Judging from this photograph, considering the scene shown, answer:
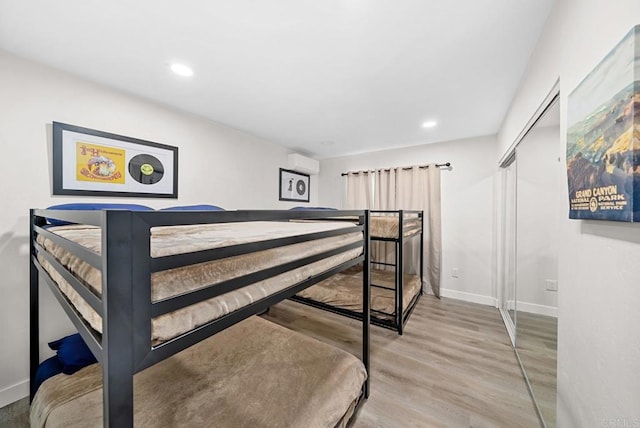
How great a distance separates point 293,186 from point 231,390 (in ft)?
10.3

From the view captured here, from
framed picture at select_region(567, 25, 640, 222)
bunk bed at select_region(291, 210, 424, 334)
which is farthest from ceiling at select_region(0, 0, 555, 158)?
bunk bed at select_region(291, 210, 424, 334)

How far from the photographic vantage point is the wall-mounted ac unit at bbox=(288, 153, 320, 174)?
3814 mm

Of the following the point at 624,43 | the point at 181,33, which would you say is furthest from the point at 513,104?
the point at 181,33

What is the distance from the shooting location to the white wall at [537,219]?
4.85 feet

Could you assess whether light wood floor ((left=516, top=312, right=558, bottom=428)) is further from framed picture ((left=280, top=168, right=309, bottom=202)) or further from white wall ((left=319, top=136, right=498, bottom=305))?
framed picture ((left=280, top=168, right=309, bottom=202))

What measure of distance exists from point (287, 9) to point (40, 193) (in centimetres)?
216

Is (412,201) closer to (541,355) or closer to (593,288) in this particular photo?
(541,355)

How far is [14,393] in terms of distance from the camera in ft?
5.12

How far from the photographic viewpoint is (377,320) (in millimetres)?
2473

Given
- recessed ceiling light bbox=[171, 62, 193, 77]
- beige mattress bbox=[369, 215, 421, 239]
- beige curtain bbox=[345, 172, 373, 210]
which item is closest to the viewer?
recessed ceiling light bbox=[171, 62, 193, 77]

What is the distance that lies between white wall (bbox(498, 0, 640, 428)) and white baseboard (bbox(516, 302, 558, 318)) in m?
0.45

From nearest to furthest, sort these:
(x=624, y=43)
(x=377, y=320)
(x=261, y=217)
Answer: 1. (x=624, y=43)
2. (x=261, y=217)
3. (x=377, y=320)

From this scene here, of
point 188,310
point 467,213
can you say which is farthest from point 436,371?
point 467,213

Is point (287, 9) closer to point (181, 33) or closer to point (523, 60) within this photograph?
point (181, 33)
